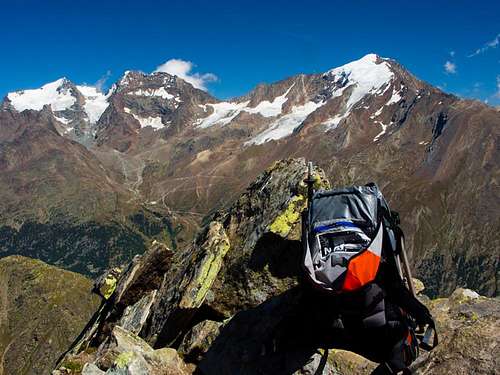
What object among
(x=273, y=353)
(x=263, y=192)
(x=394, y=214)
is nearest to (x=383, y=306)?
(x=394, y=214)

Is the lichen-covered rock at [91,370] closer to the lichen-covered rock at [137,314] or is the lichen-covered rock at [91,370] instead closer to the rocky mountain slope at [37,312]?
the lichen-covered rock at [137,314]

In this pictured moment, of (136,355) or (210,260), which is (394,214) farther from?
(210,260)

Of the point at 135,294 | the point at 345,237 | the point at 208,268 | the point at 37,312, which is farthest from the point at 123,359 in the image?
the point at 37,312

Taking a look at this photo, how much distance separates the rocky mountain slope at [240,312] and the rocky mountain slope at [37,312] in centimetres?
9310

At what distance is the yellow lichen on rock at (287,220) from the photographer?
16.4 meters

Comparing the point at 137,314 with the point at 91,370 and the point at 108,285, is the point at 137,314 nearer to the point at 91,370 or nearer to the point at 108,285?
the point at 91,370

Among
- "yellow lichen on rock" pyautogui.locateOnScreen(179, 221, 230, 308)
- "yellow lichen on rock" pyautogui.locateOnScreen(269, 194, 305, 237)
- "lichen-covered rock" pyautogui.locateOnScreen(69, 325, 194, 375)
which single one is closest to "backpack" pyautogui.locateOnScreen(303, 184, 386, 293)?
"lichen-covered rock" pyautogui.locateOnScreen(69, 325, 194, 375)

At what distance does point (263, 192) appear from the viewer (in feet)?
66.0

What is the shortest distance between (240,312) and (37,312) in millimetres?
113785

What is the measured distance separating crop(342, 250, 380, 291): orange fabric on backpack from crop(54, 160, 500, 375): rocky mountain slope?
181cm

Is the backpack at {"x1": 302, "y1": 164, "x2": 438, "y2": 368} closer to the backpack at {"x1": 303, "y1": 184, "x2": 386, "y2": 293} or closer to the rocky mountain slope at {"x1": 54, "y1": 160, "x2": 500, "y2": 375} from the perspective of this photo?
the backpack at {"x1": 303, "y1": 184, "x2": 386, "y2": 293}

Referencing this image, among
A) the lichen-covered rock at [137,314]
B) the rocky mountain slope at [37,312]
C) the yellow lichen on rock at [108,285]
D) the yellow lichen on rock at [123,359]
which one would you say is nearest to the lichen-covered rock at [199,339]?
the yellow lichen on rock at [123,359]

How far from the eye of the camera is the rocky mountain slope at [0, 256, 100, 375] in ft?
339

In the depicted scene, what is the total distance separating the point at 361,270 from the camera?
27.6ft
